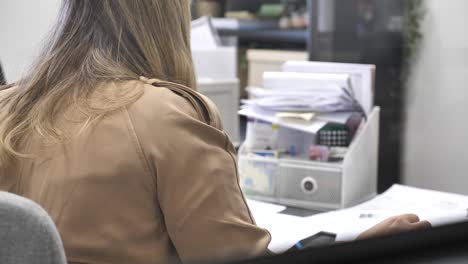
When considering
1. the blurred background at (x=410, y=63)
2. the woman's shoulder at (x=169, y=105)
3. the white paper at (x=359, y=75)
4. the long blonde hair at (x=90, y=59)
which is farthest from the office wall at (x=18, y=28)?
the blurred background at (x=410, y=63)

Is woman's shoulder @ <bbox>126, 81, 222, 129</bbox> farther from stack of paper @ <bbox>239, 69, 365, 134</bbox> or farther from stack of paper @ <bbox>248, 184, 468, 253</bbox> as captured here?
stack of paper @ <bbox>239, 69, 365, 134</bbox>

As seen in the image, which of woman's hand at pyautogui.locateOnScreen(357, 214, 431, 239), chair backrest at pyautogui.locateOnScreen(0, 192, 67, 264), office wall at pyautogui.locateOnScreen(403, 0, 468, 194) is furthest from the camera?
office wall at pyautogui.locateOnScreen(403, 0, 468, 194)

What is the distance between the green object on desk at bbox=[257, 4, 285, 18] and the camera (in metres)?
3.14

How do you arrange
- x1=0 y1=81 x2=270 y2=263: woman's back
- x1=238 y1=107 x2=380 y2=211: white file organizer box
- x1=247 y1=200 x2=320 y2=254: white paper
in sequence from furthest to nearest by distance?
x1=238 y1=107 x2=380 y2=211: white file organizer box, x1=247 y1=200 x2=320 y2=254: white paper, x1=0 y1=81 x2=270 y2=263: woman's back

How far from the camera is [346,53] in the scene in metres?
2.79

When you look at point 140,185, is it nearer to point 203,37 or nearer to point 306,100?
point 306,100

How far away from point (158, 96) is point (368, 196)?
767 mm

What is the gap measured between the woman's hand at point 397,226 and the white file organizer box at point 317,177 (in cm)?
47

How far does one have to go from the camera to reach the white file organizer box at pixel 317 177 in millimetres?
1264

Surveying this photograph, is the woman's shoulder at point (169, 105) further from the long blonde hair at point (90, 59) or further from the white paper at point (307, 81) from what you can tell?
the white paper at point (307, 81)

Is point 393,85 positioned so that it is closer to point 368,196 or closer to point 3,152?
point 368,196

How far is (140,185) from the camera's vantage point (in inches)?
27.4

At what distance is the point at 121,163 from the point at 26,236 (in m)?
0.28

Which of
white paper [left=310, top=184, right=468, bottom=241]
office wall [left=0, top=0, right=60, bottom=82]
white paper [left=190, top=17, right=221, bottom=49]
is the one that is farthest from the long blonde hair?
white paper [left=190, top=17, right=221, bottom=49]
